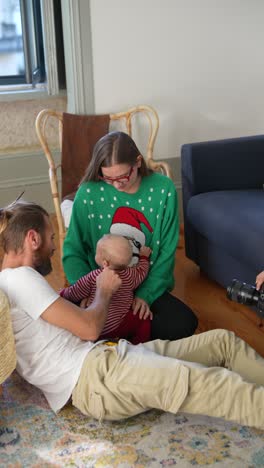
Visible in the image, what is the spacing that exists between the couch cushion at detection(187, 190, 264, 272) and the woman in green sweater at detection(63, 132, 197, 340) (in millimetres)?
290

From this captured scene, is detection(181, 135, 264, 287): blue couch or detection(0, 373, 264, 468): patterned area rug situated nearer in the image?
detection(0, 373, 264, 468): patterned area rug

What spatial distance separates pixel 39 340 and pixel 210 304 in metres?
1.06

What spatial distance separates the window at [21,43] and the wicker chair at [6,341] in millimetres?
2232

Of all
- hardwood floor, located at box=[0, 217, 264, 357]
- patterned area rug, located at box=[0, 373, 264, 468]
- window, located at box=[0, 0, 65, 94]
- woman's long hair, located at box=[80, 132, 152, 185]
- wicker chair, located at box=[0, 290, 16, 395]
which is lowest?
hardwood floor, located at box=[0, 217, 264, 357]

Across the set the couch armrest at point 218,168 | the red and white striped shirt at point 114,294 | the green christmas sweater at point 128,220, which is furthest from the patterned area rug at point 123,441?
the couch armrest at point 218,168

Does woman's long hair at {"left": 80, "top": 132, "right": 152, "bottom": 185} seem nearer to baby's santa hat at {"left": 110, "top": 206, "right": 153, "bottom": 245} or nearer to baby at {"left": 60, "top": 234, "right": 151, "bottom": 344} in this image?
baby's santa hat at {"left": 110, "top": 206, "right": 153, "bottom": 245}

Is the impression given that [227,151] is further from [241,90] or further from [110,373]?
[110,373]

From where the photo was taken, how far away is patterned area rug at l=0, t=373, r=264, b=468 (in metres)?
1.61

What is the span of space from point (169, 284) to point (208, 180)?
0.71 metres

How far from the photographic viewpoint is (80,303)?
2.09 metres

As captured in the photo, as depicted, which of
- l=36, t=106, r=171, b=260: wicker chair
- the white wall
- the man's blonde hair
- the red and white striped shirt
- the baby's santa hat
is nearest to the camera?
the man's blonde hair

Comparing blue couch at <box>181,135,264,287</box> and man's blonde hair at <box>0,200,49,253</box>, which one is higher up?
man's blonde hair at <box>0,200,49,253</box>

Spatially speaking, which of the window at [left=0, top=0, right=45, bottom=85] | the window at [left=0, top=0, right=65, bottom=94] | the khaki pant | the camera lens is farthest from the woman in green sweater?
the window at [left=0, top=0, right=45, bottom=85]

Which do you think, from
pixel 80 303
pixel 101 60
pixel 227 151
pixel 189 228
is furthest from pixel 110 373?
pixel 101 60
